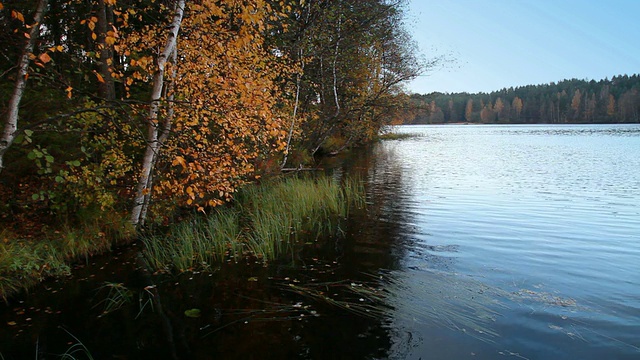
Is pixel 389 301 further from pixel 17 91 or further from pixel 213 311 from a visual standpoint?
pixel 17 91

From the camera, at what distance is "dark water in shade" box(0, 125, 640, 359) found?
20.6 feet

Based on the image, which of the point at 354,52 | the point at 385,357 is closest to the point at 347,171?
the point at 354,52

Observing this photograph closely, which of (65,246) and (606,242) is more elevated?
(65,246)

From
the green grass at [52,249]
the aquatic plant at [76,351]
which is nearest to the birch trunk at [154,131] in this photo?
the green grass at [52,249]

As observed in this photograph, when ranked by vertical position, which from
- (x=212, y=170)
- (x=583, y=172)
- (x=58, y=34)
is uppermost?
(x=58, y=34)

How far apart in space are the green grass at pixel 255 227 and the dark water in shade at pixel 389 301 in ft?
2.09

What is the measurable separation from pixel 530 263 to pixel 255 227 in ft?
23.1

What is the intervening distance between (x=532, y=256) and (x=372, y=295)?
489 cm

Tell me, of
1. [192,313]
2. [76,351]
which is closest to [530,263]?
[192,313]

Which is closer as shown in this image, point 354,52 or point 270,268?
point 270,268

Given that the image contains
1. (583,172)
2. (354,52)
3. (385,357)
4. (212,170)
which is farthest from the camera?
(583,172)

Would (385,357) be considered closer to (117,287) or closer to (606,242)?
(117,287)

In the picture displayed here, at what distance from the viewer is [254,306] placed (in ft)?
25.2

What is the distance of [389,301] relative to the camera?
7762 mm
